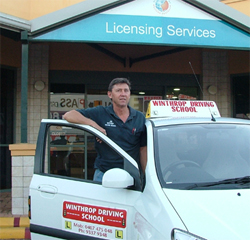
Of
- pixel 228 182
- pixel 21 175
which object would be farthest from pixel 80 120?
pixel 21 175

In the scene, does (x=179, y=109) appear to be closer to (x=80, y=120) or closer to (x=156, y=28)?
(x=80, y=120)

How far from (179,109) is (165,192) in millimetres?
1424

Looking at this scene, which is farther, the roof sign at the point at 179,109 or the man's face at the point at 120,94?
the roof sign at the point at 179,109

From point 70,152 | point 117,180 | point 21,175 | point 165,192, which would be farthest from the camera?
point 70,152

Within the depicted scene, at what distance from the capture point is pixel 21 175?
5.47 meters

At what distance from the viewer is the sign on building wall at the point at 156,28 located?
592 centimetres

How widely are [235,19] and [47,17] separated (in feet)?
12.0

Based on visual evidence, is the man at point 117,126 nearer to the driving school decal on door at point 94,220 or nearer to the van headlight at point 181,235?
the driving school decal on door at point 94,220

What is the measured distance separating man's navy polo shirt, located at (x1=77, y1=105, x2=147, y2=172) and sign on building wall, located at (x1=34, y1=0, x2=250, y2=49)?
2.95 m

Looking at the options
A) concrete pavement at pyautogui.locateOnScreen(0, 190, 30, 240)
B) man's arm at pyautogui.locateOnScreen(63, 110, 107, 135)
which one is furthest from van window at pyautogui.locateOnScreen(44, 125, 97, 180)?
man's arm at pyautogui.locateOnScreen(63, 110, 107, 135)

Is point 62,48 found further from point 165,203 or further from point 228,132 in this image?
point 165,203

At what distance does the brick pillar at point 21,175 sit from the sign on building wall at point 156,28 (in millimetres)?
2059

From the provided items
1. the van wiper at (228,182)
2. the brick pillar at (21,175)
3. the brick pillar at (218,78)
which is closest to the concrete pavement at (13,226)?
the brick pillar at (21,175)

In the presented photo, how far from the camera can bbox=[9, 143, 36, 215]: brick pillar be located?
5457mm
